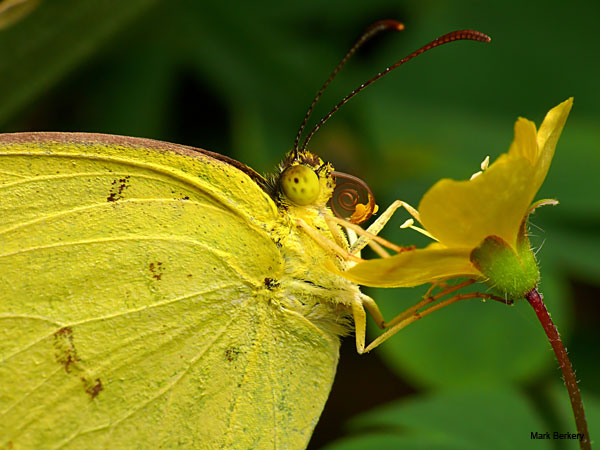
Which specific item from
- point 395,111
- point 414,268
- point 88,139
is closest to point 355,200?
point 414,268

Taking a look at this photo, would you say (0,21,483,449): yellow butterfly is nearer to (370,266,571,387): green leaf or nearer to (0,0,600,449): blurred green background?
(0,0,600,449): blurred green background

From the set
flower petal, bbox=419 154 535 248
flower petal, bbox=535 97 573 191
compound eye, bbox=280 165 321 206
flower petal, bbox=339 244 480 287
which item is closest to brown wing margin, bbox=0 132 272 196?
compound eye, bbox=280 165 321 206

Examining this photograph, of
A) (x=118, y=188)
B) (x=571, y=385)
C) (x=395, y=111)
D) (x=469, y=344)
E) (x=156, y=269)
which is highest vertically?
(x=395, y=111)

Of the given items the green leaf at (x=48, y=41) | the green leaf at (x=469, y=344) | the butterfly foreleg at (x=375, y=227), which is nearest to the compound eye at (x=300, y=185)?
the butterfly foreleg at (x=375, y=227)

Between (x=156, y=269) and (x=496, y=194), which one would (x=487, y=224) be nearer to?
(x=496, y=194)

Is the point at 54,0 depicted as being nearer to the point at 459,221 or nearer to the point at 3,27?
the point at 3,27

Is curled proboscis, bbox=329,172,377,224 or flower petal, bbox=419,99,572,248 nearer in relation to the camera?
flower petal, bbox=419,99,572,248
